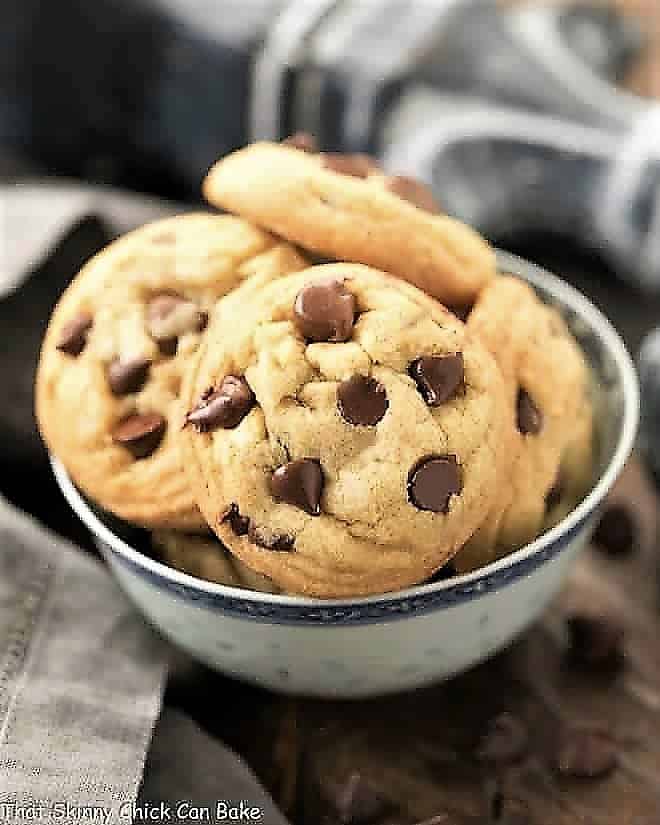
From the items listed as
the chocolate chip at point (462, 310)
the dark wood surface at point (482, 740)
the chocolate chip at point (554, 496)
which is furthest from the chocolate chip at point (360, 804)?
the chocolate chip at point (462, 310)

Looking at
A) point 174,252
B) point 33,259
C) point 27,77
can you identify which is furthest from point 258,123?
point 174,252

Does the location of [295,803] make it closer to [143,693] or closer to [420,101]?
[143,693]

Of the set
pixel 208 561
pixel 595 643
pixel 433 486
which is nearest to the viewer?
pixel 433 486

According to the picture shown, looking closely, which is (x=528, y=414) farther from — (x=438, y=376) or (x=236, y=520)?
(x=236, y=520)

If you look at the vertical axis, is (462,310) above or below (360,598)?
above

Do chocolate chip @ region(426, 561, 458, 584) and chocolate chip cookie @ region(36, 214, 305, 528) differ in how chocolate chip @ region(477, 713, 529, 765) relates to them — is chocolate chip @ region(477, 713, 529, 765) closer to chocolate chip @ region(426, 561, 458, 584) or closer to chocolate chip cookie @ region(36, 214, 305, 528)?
chocolate chip @ region(426, 561, 458, 584)

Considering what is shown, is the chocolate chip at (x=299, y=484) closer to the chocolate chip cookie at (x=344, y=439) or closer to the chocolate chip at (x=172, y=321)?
the chocolate chip cookie at (x=344, y=439)

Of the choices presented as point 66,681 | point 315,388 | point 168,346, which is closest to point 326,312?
point 315,388

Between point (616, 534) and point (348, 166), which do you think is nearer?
point (348, 166)
